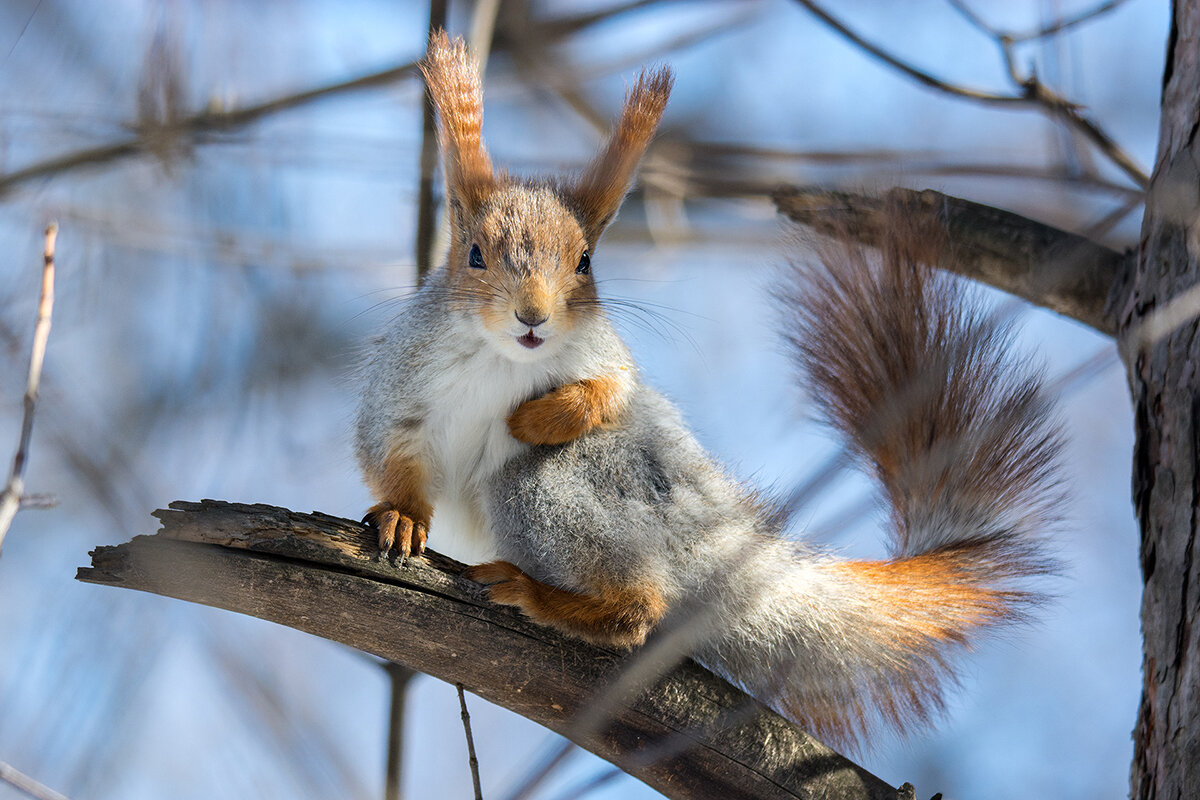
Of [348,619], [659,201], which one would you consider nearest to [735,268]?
[659,201]

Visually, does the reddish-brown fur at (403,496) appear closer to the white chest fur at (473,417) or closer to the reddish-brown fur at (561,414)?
the white chest fur at (473,417)

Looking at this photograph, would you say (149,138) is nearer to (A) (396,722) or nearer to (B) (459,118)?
(B) (459,118)

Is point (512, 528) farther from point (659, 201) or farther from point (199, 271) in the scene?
point (659, 201)

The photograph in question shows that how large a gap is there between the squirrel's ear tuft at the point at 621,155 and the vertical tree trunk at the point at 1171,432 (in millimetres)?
820

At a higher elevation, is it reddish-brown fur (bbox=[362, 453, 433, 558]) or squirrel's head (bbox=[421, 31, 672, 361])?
squirrel's head (bbox=[421, 31, 672, 361])

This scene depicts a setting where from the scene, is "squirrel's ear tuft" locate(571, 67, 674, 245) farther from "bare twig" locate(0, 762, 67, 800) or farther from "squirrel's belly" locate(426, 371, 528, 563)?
"bare twig" locate(0, 762, 67, 800)

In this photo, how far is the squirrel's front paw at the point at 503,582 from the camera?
4.76 feet

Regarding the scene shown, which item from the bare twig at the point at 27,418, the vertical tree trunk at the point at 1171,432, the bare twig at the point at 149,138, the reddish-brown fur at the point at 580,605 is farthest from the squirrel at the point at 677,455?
the bare twig at the point at 27,418

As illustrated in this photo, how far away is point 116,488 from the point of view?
4.21 ft

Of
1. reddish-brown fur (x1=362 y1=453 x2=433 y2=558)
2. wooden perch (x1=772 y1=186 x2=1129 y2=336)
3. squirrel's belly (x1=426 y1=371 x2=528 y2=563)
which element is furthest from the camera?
wooden perch (x1=772 y1=186 x2=1129 y2=336)

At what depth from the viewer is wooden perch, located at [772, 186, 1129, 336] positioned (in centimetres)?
184

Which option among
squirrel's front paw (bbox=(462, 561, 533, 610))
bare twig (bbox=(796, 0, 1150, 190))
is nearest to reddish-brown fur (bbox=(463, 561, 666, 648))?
squirrel's front paw (bbox=(462, 561, 533, 610))

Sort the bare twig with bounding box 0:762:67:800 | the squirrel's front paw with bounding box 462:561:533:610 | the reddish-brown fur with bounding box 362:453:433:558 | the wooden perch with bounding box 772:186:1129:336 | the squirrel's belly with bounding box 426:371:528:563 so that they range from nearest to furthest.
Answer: the bare twig with bounding box 0:762:67:800 → the squirrel's front paw with bounding box 462:561:533:610 → the reddish-brown fur with bounding box 362:453:433:558 → the squirrel's belly with bounding box 426:371:528:563 → the wooden perch with bounding box 772:186:1129:336

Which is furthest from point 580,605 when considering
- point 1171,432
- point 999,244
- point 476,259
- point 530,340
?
point 999,244
